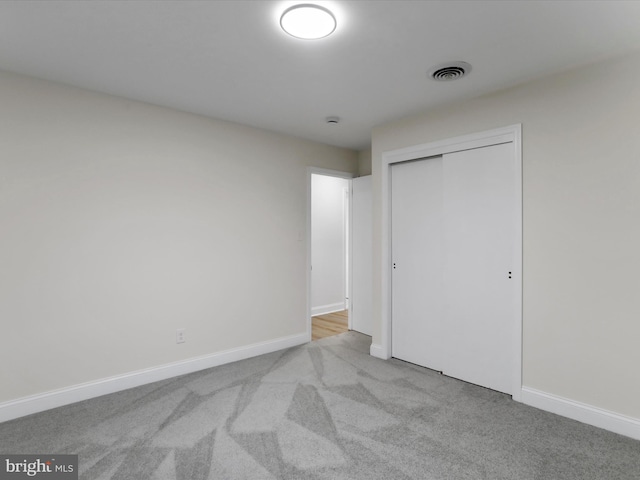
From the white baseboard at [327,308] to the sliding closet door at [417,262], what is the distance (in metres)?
2.27

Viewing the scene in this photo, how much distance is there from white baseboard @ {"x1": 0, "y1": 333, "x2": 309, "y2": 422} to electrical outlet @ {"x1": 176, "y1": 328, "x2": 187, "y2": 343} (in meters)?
0.21

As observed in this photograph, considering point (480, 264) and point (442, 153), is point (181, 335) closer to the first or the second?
point (480, 264)

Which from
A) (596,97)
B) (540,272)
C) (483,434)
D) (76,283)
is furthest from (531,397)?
(76,283)

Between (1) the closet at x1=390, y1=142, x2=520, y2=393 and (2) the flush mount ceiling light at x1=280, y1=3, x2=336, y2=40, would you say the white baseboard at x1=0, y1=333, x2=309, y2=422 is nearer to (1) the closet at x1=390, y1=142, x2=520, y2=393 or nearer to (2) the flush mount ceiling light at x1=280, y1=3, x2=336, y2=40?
(1) the closet at x1=390, y1=142, x2=520, y2=393

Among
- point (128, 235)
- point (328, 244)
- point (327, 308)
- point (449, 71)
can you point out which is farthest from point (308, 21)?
point (327, 308)

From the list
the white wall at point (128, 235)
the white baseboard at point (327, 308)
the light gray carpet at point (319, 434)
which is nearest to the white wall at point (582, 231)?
the light gray carpet at point (319, 434)

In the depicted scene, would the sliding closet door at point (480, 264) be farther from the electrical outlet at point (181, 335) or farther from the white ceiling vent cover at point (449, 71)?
the electrical outlet at point (181, 335)

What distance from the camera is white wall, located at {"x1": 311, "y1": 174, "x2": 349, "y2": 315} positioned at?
235 inches

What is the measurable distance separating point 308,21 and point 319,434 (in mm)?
2557

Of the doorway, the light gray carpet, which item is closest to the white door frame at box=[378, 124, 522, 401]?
the light gray carpet

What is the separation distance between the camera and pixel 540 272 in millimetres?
2684

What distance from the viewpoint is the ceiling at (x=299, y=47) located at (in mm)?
1874

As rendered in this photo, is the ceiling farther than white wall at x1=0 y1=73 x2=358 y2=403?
No

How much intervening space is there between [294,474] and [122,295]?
2.12 metres
